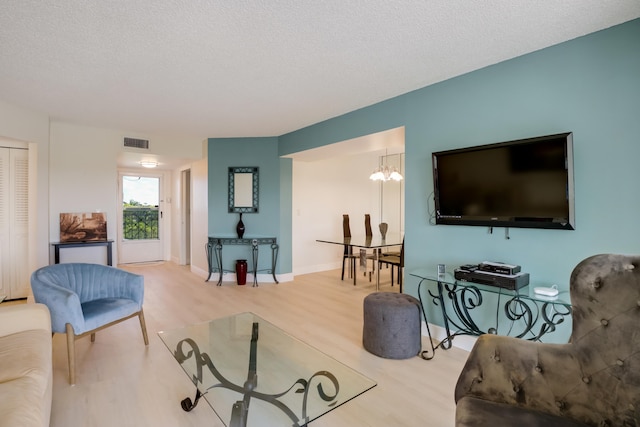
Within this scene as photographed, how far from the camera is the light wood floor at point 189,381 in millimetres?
1950

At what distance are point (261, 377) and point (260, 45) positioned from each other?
7.46 feet

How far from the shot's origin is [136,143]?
5215 millimetres

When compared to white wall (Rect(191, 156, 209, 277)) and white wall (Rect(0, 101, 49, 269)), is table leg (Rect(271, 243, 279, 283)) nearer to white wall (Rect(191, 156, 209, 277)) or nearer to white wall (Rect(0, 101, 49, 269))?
white wall (Rect(191, 156, 209, 277))

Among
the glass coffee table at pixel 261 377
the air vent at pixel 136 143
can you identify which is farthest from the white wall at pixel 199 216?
the glass coffee table at pixel 261 377

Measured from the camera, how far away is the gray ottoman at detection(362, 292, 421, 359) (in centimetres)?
269

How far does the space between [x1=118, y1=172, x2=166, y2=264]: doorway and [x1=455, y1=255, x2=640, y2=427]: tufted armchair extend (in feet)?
23.2

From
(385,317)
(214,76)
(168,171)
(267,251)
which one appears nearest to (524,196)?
(385,317)

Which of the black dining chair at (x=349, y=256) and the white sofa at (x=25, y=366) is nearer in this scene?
the white sofa at (x=25, y=366)

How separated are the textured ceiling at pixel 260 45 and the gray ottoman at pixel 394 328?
2028 mm

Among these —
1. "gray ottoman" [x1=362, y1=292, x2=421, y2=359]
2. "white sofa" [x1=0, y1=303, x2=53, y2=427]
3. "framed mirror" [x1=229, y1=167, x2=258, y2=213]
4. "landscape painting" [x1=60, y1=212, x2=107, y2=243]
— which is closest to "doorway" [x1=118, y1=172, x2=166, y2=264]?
"landscape painting" [x1=60, y1=212, x2=107, y2=243]

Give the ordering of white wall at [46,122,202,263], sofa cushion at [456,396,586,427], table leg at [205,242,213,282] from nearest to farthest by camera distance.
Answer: sofa cushion at [456,396,586,427], white wall at [46,122,202,263], table leg at [205,242,213,282]

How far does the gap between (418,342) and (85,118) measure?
4.90 metres

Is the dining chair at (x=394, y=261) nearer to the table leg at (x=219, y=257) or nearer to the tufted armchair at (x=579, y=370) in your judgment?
the table leg at (x=219, y=257)

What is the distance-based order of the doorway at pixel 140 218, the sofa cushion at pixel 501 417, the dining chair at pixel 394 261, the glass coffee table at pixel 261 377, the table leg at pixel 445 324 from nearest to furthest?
1. the sofa cushion at pixel 501 417
2. the glass coffee table at pixel 261 377
3. the table leg at pixel 445 324
4. the dining chair at pixel 394 261
5. the doorway at pixel 140 218
